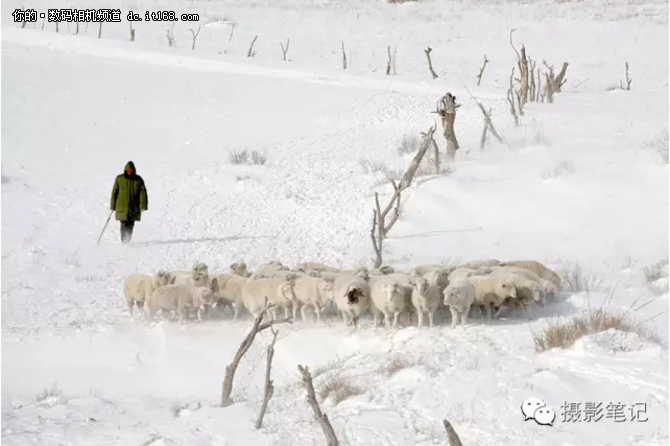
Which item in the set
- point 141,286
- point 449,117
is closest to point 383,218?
point 141,286

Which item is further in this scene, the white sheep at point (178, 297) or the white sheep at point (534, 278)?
the white sheep at point (178, 297)

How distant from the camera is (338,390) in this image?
7.51 meters

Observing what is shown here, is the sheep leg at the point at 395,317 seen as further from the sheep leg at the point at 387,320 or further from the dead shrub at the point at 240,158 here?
the dead shrub at the point at 240,158

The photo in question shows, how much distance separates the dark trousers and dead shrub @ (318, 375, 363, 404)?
302 inches

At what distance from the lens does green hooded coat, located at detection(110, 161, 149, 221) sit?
14.5 meters

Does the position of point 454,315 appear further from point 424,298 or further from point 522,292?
point 522,292

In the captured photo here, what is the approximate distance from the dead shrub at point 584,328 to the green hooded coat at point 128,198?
8.25 meters

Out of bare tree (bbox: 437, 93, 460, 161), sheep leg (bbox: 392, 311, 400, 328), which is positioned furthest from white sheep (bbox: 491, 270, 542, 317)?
bare tree (bbox: 437, 93, 460, 161)

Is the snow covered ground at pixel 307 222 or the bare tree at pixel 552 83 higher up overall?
the bare tree at pixel 552 83

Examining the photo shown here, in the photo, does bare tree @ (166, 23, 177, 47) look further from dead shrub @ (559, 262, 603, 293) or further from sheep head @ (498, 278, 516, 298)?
sheep head @ (498, 278, 516, 298)

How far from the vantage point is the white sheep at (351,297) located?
9539mm

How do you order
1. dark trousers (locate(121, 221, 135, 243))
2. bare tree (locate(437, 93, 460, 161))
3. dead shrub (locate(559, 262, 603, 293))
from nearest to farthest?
dead shrub (locate(559, 262, 603, 293)) → dark trousers (locate(121, 221, 135, 243)) → bare tree (locate(437, 93, 460, 161))

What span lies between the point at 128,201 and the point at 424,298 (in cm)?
712

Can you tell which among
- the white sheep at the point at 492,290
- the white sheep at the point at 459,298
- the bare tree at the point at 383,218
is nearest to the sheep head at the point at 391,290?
the white sheep at the point at 459,298
